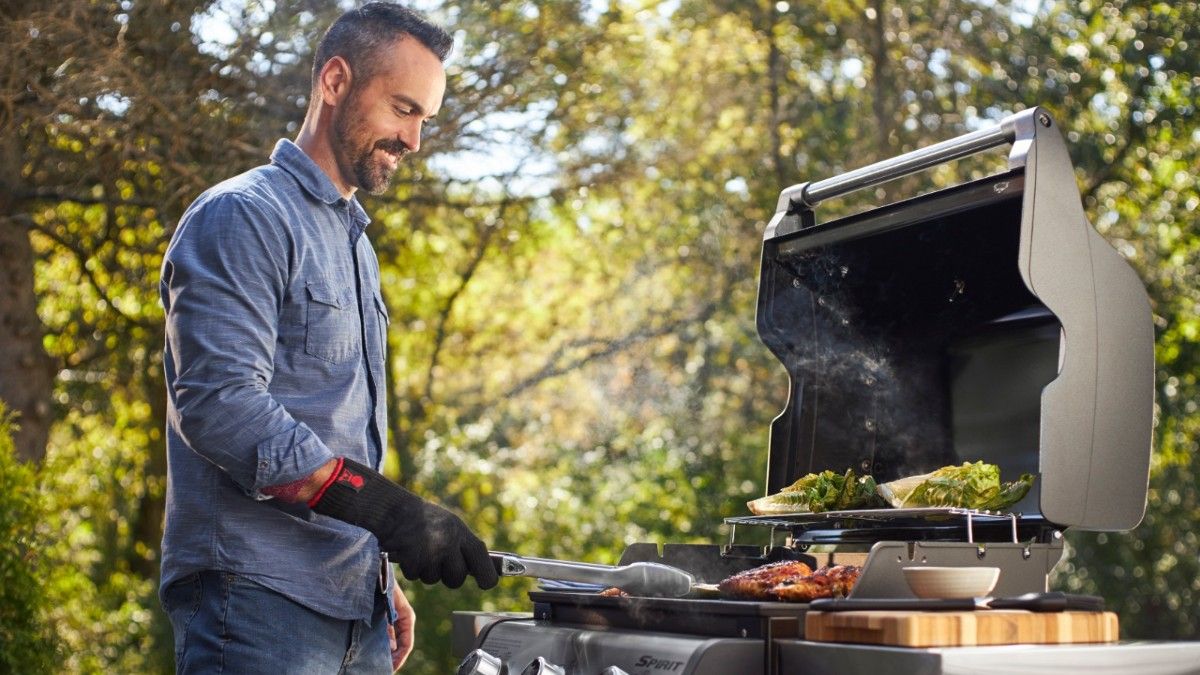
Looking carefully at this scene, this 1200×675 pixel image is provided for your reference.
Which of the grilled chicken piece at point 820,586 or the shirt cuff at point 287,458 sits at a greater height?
the shirt cuff at point 287,458

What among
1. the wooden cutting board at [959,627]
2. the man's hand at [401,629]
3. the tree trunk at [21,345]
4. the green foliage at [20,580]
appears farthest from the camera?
the tree trunk at [21,345]

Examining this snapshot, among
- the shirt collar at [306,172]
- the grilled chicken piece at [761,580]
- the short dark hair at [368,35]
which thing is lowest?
the grilled chicken piece at [761,580]

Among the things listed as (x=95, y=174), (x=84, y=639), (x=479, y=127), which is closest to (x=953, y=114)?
(x=479, y=127)

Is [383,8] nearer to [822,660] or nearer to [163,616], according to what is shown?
[822,660]

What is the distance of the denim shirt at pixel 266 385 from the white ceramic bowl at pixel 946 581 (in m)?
0.94

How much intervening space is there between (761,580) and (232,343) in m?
0.96

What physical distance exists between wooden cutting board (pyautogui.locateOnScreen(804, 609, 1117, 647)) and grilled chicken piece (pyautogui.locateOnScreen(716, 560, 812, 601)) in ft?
0.83

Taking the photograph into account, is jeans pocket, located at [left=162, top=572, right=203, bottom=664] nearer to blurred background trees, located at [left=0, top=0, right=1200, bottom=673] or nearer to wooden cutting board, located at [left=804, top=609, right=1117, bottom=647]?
wooden cutting board, located at [left=804, top=609, right=1117, bottom=647]

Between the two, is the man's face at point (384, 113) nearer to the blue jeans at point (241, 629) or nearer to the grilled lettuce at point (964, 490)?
the blue jeans at point (241, 629)

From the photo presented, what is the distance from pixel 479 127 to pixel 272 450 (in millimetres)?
4374

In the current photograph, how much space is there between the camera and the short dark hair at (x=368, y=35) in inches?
90.7

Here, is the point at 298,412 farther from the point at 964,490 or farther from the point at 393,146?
the point at 964,490

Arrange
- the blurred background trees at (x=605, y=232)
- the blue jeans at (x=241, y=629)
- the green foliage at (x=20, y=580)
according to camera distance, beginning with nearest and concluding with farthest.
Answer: the blue jeans at (x=241, y=629) < the green foliage at (x=20, y=580) < the blurred background trees at (x=605, y=232)

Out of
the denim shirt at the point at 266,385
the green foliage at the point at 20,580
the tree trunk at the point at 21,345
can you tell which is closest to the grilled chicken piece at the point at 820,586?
the denim shirt at the point at 266,385
